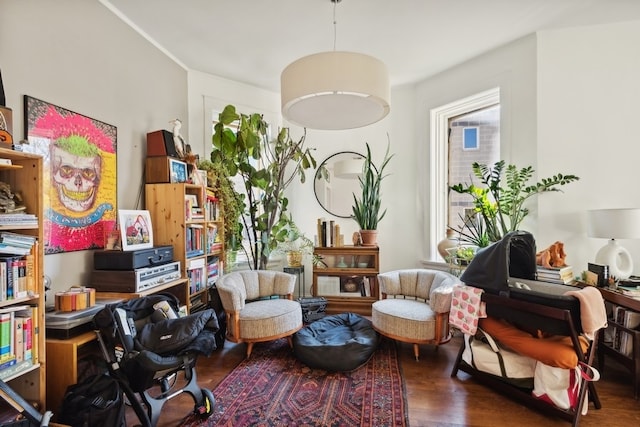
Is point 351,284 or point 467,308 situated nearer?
point 467,308

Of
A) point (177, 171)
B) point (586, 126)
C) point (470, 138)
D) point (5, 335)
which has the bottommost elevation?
point (5, 335)

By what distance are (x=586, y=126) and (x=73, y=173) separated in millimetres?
4151

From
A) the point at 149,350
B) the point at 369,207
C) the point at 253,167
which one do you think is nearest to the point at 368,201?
the point at 369,207

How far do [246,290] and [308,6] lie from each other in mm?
2531

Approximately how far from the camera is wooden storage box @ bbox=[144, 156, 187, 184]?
2.81 m

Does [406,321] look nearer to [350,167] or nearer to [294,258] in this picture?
[294,258]

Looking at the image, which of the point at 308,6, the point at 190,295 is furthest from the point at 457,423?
the point at 308,6

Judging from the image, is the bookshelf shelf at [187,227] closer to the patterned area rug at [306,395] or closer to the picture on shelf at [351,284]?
the patterned area rug at [306,395]

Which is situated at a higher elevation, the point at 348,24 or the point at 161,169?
the point at 348,24

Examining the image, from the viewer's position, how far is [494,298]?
2.07 meters

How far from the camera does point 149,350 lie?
174 centimetres

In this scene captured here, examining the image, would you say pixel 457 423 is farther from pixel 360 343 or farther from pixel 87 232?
pixel 87 232

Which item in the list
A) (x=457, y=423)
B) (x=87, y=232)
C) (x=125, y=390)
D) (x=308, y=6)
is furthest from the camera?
(x=308, y=6)

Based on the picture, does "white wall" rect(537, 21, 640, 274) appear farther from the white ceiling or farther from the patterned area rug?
the patterned area rug
